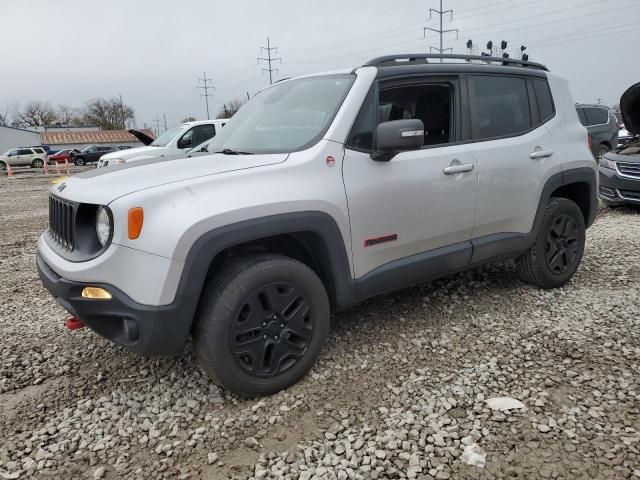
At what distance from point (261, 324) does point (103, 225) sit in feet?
3.17

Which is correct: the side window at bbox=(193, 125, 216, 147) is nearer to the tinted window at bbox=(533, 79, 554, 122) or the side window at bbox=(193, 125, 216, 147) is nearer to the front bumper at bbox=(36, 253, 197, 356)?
the tinted window at bbox=(533, 79, 554, 122)

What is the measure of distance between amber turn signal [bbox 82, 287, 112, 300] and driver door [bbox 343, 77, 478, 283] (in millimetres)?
1378

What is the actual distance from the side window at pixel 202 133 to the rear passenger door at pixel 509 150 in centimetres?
820

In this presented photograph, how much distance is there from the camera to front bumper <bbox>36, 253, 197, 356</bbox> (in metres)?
2.39

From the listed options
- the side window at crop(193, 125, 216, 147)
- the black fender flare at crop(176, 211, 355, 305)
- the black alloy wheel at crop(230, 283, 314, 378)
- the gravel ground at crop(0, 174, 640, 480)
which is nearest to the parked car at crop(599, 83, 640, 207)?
the gravel ground at crop(0, 174, 640, 480)

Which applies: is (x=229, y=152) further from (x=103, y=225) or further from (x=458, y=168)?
(x=458, y=168)

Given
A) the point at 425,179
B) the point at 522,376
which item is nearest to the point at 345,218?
the point at 425,179

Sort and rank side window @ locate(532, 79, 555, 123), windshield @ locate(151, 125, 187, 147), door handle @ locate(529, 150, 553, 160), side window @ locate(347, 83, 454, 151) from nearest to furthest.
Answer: side window @ locate(347, 83, 454, 151)
door handle @ locate(529, 150, 553, 160)
side window @ locate(532, 79, 555, 123)
windshield @ locate(151, 125, 187, 147)

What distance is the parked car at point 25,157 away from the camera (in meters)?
33.7

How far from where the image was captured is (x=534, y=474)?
217 centimetres

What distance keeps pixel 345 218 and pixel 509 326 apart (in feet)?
5.44

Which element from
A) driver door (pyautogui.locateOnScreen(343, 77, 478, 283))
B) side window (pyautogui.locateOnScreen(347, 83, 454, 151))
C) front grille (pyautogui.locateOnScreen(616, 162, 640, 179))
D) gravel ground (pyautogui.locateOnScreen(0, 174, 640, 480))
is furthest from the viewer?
front grille (pyautogui.locateOnScreen(616, 162, 640, 179))

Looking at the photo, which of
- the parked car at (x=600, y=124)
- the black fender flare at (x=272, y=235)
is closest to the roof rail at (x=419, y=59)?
the black fender flare at (x=272, y=235)

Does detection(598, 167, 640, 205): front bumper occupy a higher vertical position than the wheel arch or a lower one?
lower
